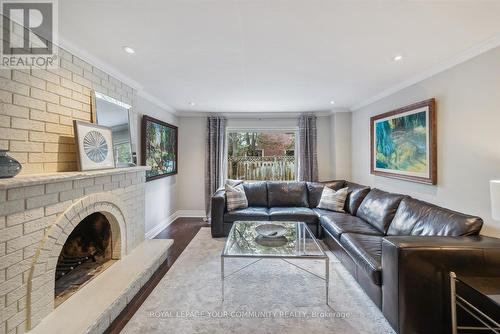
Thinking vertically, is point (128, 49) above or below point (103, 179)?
above

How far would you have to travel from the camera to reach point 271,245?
96.6 inches

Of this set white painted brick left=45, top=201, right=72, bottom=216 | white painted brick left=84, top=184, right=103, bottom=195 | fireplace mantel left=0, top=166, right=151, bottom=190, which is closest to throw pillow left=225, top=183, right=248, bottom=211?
fireplace mantel left=0, top=166, right=151, bottom=190

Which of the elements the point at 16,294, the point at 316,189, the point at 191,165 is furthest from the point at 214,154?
the point at 16,294

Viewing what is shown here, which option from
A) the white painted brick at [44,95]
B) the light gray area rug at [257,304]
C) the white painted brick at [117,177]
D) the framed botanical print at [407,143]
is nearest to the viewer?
the white painted brick at [44,95]

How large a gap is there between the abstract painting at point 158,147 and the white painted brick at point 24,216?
6.17 ft

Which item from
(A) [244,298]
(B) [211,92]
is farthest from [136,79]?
(A) [244,298]

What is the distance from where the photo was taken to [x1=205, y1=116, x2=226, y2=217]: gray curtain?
16.0ft

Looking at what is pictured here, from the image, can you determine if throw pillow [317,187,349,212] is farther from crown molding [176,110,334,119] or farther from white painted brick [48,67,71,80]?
white painted brick [48,67,71,80]

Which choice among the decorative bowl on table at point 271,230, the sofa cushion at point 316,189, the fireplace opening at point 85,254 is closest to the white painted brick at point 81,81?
the fireplace opening at point 85,254

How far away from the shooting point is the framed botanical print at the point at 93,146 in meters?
2.04

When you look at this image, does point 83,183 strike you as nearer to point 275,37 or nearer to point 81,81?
point 81,81

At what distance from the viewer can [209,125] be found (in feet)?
16.0

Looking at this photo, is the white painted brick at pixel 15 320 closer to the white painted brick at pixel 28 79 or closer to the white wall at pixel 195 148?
the white painted brick at pixel 28 79

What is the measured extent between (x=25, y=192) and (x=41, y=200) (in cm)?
13
